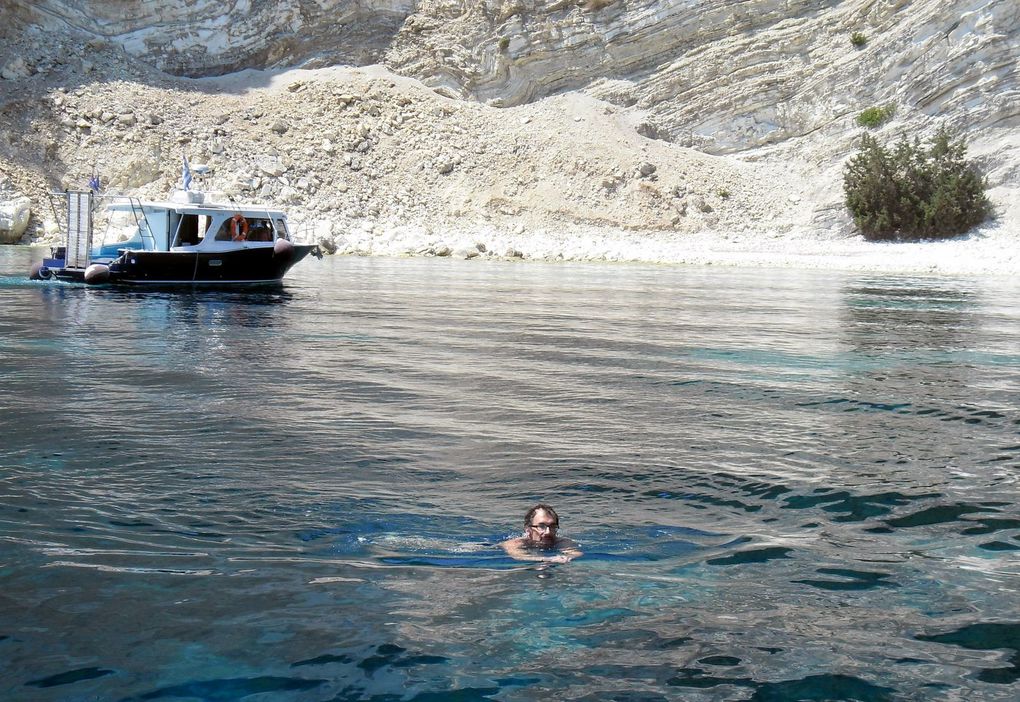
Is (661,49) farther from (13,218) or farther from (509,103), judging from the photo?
(13,218)

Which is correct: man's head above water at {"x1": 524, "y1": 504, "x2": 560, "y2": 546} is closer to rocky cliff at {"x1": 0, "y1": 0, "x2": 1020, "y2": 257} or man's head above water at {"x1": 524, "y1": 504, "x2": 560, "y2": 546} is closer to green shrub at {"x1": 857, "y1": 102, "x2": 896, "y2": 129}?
rocky cliff at {"x1": 0, "y1": 0, "x2": 1020, "y2": 257}

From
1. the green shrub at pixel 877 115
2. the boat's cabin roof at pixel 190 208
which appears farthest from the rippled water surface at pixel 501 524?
the green shrub at pixel 877 115

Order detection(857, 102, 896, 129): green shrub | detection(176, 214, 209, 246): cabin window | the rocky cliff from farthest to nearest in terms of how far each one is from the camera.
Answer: detection(857, 102, 896, 129): green shrub, the rocky cliff, detection(176, 214, 209, 246): cabin window

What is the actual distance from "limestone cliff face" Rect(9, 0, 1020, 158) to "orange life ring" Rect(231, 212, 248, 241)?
107 ft

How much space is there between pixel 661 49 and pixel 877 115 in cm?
1349

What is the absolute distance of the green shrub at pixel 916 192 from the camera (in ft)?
140

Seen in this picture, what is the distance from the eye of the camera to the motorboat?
24.9m

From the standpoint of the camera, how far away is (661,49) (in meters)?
58.1

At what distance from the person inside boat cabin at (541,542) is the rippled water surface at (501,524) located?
0.11 meters

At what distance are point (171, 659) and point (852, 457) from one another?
17.5 ft

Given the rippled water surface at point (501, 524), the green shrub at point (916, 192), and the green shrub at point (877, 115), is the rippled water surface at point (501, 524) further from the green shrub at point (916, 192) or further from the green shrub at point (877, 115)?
the green shrub at point (877, 115)

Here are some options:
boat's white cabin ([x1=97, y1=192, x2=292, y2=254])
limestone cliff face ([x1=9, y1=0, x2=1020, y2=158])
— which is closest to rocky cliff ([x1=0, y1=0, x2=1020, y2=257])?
limestone cliff face ([x1=9, y1=0, x2=1020, y2=158])

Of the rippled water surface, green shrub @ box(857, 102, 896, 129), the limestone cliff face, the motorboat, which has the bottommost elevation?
the rippled water surface

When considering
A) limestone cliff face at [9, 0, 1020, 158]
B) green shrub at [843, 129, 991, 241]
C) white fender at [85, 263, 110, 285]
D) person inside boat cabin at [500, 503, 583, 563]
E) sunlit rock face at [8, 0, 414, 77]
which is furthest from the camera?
sunlit rock face at [8, 0, 414, 77]
